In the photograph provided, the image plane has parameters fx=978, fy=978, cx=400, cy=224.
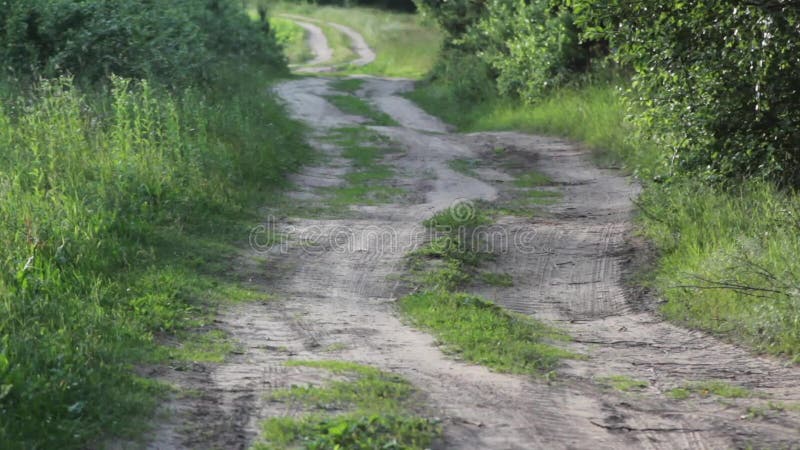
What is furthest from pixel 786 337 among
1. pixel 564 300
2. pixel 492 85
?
pixel 492 85

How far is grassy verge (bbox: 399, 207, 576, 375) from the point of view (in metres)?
6.69

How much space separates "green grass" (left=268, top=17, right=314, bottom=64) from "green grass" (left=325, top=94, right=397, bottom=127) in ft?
54.4

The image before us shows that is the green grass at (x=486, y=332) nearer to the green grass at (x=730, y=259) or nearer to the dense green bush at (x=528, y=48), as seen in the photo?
the green grass at (x=730, y=259)

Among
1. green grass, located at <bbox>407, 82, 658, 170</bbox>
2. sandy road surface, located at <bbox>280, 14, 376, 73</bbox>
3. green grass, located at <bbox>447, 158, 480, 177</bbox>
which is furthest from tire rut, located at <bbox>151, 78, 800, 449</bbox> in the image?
sandy road surface, located at <bbox>280, 14, 376, 73</bbox>

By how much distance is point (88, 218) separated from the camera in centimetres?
856

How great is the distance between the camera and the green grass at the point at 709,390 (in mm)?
6067

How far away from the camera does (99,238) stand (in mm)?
8266

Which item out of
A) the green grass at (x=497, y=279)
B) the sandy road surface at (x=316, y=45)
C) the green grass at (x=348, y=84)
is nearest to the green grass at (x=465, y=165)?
the green grass at (x=497, y=279)

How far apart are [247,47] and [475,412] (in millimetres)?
28976

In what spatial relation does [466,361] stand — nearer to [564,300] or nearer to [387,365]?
[387,365]

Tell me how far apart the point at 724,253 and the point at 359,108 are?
1574 centimetres

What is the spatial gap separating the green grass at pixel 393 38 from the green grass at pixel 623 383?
24535mm

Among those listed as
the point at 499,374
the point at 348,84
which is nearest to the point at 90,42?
the point at 499,374

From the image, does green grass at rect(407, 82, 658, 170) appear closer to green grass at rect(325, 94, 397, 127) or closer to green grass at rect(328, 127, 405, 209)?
green grass at rect(325, 94, 397, 127)
